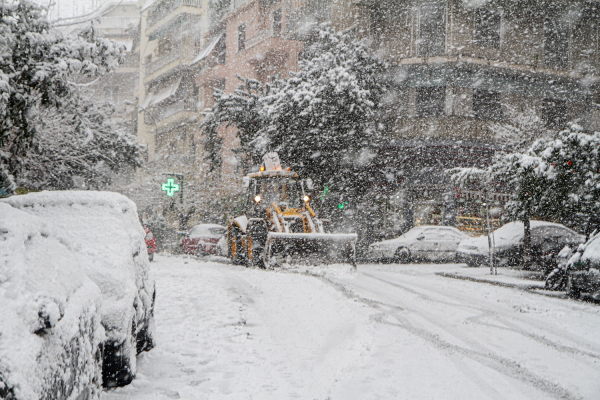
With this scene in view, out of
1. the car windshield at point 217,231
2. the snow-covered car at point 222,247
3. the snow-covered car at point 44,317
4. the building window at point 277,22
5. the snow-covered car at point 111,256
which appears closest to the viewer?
the snow-covered car at point 44,317

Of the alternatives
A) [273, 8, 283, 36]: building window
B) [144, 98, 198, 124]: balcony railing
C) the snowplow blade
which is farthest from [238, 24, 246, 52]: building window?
the snowplow blade

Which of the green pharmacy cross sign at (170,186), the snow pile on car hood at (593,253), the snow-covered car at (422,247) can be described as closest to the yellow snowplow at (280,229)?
the snow pile on car hood at (593,253)

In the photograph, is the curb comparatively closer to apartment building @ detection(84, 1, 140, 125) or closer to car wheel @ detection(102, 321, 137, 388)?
car wheel @ detection(102, 321, 137, 388)

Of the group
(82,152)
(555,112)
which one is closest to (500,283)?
(82,152)

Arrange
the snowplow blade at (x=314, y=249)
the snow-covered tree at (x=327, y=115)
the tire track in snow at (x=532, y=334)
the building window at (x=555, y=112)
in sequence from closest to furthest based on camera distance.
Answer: the tire track in snow at (x=532, y=334), the snowplow blade at (x=314, y=249), the snow-covered tree at (x=327, y=115), the building window at (x=555, y=112)

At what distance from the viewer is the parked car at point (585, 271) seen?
9.86m

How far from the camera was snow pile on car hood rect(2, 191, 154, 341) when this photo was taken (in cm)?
420

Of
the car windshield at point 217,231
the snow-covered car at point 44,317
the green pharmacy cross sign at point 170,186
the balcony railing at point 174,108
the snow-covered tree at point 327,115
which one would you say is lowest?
the car windshield at point 217,231

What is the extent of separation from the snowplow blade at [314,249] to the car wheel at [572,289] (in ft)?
16.4

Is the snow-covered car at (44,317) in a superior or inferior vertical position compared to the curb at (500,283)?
superior

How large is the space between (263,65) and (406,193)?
12.1 metres

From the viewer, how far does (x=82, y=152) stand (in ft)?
66.2

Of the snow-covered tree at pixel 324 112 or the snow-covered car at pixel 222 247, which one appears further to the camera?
the snow-covered car at pixel 222 247

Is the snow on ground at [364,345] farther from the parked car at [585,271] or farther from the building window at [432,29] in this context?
the building window at [432,29]
